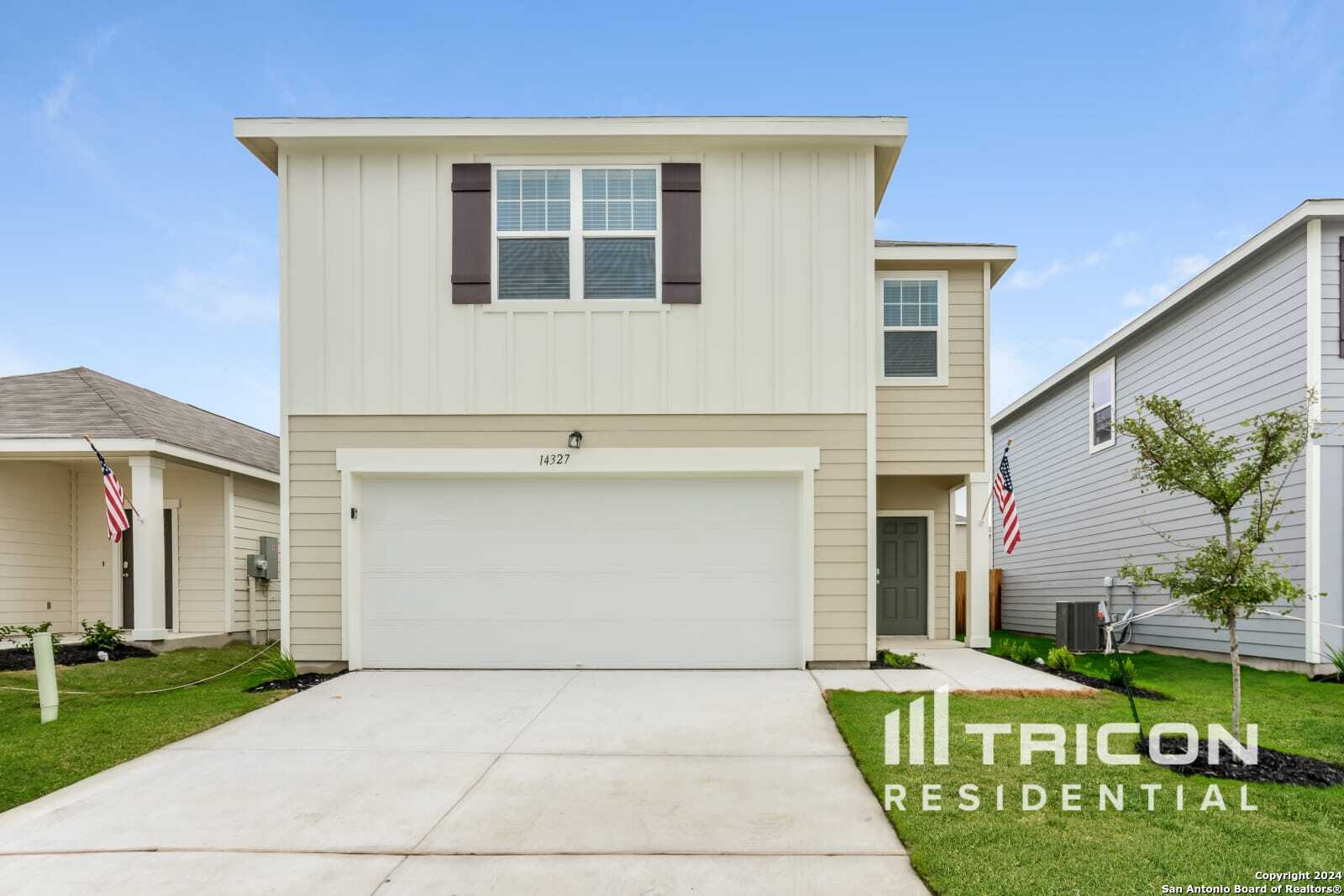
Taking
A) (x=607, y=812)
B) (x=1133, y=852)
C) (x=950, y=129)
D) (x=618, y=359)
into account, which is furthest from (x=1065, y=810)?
(x=950, y=129)

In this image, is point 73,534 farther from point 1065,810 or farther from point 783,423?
point 1065,810

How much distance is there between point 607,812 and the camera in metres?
4.54

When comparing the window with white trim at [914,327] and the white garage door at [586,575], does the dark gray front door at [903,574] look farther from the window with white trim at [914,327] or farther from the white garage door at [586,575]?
the white garage door at [586,575]

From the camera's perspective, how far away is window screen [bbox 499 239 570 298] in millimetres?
8961

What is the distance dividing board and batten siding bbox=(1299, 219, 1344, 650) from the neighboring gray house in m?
0.01

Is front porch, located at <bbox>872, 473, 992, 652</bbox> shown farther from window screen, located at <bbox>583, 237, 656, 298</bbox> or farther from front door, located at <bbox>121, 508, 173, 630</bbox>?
front door, located at <bbox>121, 508, 173, 630</bbox>

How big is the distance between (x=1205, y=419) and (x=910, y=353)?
4.15 m

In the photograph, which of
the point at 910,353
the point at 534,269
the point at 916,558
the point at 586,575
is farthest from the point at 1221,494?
the point at 916,558

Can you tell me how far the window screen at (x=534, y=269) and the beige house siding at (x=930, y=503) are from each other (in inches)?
220

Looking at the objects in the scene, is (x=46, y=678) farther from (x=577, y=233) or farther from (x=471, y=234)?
(x=577, y=233)

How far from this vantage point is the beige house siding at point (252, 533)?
504 inches

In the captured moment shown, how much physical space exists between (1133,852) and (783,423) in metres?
5.49

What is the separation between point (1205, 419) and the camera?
11719 millimetres

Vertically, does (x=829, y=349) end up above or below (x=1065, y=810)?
above
